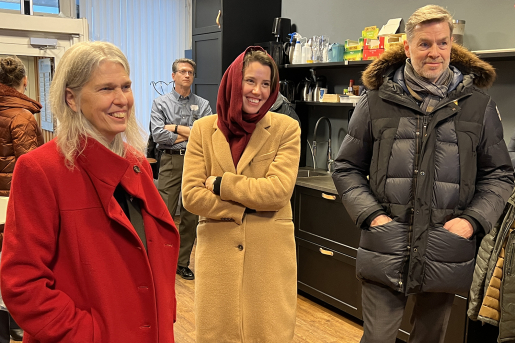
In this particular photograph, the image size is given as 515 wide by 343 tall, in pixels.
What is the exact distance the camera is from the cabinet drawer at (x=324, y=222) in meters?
3.25

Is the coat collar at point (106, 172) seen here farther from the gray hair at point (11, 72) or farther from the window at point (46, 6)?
the window at point (46, 6)

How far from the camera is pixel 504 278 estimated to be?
2.29 m

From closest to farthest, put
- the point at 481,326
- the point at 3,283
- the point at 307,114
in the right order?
the point at 3,283 < the point at 481,326 < the point at 307,114

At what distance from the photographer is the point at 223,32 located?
4.45 m

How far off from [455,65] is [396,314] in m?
1.05

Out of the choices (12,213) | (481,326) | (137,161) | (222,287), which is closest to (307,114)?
(481,326)

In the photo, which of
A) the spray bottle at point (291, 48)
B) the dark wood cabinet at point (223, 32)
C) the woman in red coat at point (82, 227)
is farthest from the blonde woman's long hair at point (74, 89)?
the dark wood cabinet at point (223, 32)

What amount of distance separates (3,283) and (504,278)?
214cm

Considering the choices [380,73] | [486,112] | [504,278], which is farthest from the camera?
[504,278]

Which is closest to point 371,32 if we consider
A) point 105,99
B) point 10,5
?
point 105,99

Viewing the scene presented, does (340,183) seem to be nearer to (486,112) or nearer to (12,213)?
(486,112)

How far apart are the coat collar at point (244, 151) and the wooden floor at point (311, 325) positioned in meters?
1.44

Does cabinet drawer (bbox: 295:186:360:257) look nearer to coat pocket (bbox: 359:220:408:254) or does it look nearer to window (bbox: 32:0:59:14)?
coat pocket (bbox: 359:220:408:254)

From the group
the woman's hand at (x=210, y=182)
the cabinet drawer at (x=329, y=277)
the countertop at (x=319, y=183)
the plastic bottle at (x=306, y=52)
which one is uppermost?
the plastic bottle at (x=306, y=52)
